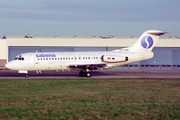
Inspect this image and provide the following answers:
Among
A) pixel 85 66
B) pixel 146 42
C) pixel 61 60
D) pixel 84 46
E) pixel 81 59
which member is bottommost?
pixel 85 66

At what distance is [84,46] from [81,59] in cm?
2784

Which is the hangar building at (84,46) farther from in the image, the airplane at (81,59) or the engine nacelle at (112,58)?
the engine nacelle at (112,58)

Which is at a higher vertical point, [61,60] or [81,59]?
[81,59]

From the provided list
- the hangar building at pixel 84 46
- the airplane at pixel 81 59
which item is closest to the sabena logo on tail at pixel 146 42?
the airplane at pixel 81 59

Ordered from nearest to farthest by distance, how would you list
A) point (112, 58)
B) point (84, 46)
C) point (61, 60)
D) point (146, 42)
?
point (61, 60) → point (112, 58) → point (146, 42) → point (84, 46)

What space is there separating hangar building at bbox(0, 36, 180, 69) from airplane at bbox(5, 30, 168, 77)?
87.4 ft

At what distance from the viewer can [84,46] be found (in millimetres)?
60656

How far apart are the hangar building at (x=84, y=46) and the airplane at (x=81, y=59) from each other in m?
26.6

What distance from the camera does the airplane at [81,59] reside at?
31475 mm

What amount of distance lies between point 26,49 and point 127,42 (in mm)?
24260

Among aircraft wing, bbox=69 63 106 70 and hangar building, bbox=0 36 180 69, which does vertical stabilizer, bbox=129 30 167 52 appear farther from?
hangar building, bbox=0 36 180 69

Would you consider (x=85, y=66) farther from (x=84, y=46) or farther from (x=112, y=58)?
(x=84, y=46)

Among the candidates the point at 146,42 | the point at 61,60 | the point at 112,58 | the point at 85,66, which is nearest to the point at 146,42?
the point at 146,42

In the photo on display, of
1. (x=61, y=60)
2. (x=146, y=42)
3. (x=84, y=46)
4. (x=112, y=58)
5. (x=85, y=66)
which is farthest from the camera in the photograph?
(x=84, y=46)
